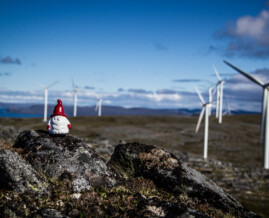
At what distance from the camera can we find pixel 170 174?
332 inches

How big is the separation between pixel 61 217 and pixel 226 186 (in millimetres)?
27431

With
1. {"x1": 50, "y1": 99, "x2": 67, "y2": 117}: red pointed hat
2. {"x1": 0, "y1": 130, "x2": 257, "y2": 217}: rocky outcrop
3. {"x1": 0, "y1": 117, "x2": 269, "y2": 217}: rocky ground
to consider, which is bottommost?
{"x1": 0, "y1": 117, "x2": 269, "y2": 217}: rocky ground

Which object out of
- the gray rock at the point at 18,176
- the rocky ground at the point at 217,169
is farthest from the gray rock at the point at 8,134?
the gray rock at the point at 18,176

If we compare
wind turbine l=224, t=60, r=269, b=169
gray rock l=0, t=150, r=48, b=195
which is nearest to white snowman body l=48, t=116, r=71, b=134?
gray rock l=0, t=150, r=48, b=195

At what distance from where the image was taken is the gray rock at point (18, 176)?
21.1ft

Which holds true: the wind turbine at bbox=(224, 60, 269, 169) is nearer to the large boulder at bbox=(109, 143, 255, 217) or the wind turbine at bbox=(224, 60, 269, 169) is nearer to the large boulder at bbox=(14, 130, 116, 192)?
the large boulder at bbox=(109, 143, 255, 217)

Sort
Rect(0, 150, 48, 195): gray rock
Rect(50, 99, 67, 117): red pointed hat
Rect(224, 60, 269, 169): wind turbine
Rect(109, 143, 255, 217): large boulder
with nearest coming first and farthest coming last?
Rect(0, 150, 48, 195): gray rock, Rect(109, 143, 255, 217): large boulder, Rect(50, 99, 67, 117): red pointed hat, Rect(224, 60, 269, 169): wind turbine

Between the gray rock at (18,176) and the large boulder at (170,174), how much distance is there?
269 centimetres

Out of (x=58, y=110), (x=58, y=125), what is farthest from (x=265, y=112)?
(x=58, y=125)

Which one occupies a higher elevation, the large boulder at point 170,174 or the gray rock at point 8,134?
the large boulder at point 170,174

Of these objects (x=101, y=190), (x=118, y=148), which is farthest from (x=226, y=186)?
(x=101, y=190)

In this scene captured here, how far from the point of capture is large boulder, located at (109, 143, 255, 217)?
7.65 meters

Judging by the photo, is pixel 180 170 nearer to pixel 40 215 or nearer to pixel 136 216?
pixel 136 216

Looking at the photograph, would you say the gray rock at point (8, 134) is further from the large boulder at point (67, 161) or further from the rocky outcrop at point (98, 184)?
the large boulder at point (67, 161)
